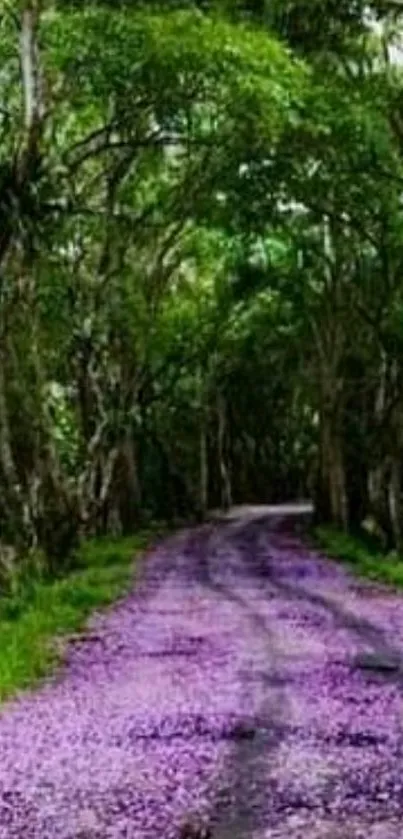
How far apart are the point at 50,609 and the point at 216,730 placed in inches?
487

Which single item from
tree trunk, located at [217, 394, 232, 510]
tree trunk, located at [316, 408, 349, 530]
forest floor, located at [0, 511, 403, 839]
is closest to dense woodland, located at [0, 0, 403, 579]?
tree trunk, located at [316, 408, 349, 530]

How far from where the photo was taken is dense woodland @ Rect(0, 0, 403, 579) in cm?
3045

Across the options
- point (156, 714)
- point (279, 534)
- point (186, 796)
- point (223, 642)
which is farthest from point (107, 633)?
point (279, 534)

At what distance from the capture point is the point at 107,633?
23156 millimetres

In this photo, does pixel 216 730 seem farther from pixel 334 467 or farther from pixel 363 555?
pixel 334 467

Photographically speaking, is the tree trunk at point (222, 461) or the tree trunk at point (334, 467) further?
the tree trunk at point (222, 461)

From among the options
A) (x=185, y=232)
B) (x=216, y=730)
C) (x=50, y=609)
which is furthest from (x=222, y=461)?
(x=216, y=730)

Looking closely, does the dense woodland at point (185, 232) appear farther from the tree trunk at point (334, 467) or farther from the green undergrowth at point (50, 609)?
the green undergrowth at point (50, 609)

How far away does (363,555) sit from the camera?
3994cm

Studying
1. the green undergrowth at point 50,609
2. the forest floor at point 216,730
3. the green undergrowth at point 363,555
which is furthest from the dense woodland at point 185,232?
the forest floor at point 216,730

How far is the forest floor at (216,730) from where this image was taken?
34.8 ft

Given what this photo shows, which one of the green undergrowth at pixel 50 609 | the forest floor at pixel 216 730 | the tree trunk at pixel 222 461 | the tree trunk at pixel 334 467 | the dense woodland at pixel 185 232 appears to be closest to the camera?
the forest floor at pixel 216 730

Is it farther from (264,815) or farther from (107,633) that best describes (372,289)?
(264,815)

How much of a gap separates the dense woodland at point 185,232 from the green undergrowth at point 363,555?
0.87m
